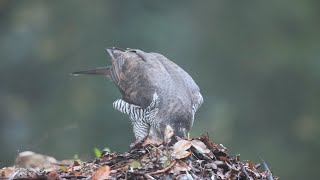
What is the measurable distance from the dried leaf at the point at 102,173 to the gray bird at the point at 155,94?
2073 mm

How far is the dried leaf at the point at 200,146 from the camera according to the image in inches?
192

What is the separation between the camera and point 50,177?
4.47 meters

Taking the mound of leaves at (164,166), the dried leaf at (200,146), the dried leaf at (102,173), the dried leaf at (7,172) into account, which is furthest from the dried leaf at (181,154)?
the dried leaf at (7,172)

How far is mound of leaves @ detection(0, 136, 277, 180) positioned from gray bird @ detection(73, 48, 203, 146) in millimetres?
1684

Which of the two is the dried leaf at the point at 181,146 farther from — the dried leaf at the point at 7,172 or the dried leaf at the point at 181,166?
the dried leaf at the point at 7,172

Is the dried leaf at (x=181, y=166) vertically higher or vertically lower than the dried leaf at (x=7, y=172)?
lower

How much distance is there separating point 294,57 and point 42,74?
438 cm

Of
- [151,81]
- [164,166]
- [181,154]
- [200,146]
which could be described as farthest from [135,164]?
[151,81]

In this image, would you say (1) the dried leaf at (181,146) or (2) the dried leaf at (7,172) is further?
(1) the dried leaf at (181,146)

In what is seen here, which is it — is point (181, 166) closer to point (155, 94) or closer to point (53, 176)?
point (53, 176)

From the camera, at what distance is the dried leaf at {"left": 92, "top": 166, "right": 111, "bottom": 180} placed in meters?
4.54

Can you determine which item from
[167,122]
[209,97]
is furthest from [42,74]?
[167,122]

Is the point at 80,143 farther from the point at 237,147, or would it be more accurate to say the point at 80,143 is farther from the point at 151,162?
the point at 151,162

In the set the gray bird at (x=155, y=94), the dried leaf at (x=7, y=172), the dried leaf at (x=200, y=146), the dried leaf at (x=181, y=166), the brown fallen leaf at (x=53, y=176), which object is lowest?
the dried leaf at (x=181, y=166)
